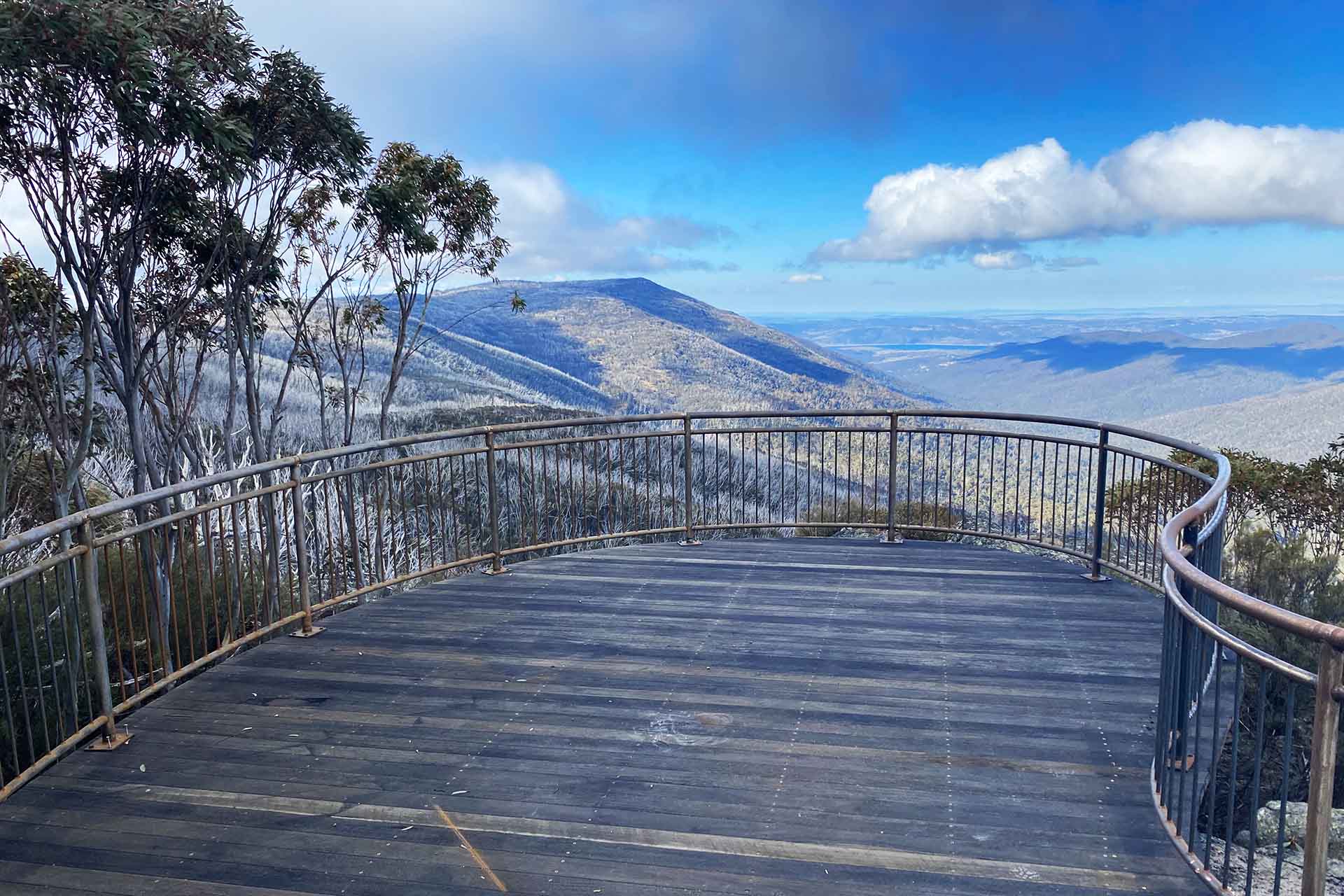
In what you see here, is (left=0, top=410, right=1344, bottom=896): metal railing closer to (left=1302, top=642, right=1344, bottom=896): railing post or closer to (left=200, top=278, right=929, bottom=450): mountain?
(left=1302, top=642, right=1344, bottom=896): railing post

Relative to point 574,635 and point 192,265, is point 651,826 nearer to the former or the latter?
point 574,635

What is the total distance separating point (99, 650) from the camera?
446 centimetres

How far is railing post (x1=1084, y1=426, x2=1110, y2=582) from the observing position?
22.3 feet

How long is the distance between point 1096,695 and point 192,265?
961cm

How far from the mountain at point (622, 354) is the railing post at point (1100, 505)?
236ft

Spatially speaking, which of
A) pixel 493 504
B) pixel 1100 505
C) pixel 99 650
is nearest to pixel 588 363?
pixel 493 504

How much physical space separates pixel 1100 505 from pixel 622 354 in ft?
339

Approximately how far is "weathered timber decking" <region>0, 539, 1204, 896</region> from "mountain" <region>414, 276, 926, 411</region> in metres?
73.2

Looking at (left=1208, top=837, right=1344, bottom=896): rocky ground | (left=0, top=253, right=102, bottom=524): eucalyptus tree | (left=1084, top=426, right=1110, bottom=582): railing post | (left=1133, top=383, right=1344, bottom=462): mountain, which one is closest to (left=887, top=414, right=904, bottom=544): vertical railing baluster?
(left=1084, top=426, right=1110, bottom=582): railing post

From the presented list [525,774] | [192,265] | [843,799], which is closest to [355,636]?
[525,774]

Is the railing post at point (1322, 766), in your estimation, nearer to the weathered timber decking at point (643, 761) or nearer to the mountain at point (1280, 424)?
the weathered timber decking at point (643, 761)

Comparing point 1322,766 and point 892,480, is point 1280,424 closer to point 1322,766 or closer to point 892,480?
point 892,480

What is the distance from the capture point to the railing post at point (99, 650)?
14.0 ft

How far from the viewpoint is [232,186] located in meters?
9.24
